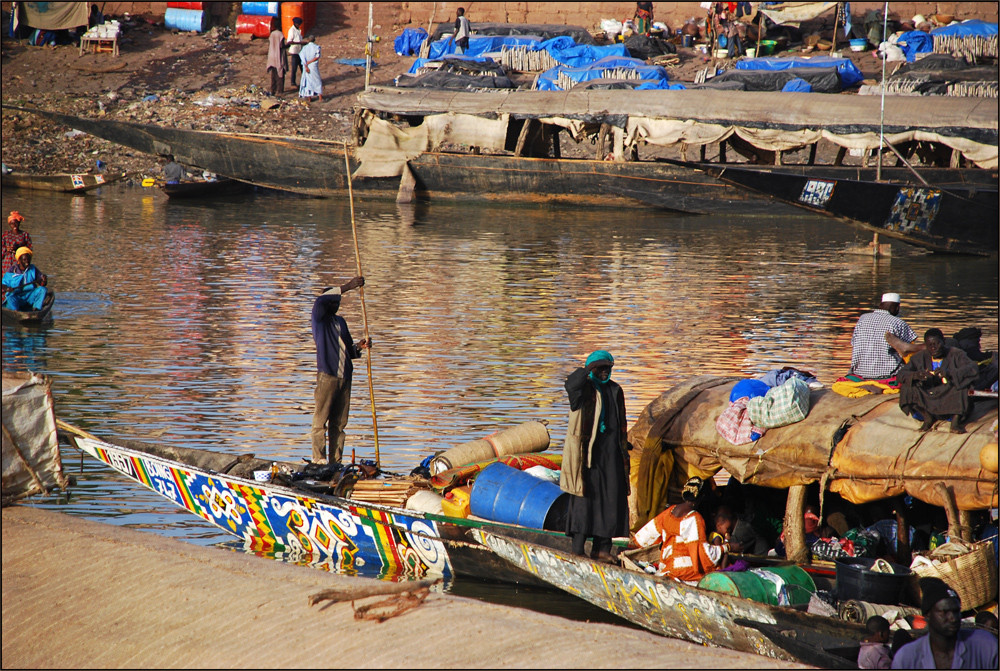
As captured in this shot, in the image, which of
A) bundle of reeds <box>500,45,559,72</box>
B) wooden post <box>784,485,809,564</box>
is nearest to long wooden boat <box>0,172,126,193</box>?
bundle of reeds <box>500,45,559,72</box>

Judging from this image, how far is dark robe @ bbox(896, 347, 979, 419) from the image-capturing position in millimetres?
5559

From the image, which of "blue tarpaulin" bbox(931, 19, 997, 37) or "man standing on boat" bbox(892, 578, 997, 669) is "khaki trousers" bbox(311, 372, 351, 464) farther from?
"blue tarpaulin" bbox(931, 19, 997, 37)

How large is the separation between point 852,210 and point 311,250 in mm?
8754

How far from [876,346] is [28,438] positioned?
227 inches

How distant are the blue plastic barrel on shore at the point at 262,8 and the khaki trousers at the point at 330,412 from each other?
75.1 ft

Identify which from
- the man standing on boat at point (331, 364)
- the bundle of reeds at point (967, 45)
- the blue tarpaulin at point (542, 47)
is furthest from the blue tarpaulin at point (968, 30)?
the man standing on boat at point (331, 364)

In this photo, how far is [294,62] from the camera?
26.9 metres

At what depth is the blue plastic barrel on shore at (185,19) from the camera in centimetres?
2930

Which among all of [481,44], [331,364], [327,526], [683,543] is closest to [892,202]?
[331,364]

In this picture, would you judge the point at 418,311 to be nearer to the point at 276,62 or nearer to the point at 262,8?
the point at 276,62

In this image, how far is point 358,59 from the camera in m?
28.1

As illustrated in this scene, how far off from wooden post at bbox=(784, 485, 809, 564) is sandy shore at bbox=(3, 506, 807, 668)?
129cm

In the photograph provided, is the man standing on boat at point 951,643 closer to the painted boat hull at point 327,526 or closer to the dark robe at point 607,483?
the dark robe at point 607,483

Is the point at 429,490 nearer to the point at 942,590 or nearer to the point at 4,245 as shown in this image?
the point at 942,590
